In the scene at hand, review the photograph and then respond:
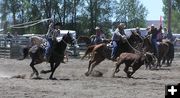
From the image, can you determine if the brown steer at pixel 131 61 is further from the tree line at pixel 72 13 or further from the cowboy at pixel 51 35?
the tree line at pixel 72 13

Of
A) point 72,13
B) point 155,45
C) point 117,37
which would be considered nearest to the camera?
point 117,37

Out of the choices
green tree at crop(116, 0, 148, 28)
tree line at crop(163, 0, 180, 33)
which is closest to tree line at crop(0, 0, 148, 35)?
green tree at crop(116, 0, 148, 28)

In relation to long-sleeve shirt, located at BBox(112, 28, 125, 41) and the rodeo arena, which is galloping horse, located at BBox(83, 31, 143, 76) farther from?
long-sleeve shirt, located at BBox(112, 28, 125, 41)

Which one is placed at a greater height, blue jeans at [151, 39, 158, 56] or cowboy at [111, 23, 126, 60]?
cowboy at [111, 23, 126, 60]

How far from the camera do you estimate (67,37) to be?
15.4 meters

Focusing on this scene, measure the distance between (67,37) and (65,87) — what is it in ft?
10.6

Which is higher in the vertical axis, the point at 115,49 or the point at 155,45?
the point at 115,49

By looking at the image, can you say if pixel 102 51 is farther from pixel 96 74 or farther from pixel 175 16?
pixel 175 16

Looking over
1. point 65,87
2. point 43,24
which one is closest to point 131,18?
point 43,24

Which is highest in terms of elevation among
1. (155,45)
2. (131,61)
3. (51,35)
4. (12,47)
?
(51,35)

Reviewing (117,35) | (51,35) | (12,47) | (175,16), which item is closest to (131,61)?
(117,35)

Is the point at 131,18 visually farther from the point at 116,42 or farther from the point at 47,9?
the point at 116,42

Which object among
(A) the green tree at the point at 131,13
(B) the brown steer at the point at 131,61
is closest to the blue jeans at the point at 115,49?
(B) the brown steer at the point at 131,61

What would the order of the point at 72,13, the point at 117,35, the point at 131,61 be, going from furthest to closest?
1. the point at 72,13
2. the point at 117,35
3. the point at 131,61
